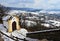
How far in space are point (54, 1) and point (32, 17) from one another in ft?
1.51

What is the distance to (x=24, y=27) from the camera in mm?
2787

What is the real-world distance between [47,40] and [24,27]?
17.2 inches

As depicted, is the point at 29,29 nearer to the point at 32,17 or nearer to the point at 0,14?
the point at 32,17

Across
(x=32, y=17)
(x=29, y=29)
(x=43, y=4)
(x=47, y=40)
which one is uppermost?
(x=43, y=4)

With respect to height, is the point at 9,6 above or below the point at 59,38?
above

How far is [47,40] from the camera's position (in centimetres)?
273

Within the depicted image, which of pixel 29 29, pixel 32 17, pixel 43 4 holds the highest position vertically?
pixel 43 4

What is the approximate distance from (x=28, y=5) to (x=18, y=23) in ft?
1.15

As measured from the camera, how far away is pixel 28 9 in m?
2.87

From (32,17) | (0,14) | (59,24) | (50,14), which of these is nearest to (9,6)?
(0,14)

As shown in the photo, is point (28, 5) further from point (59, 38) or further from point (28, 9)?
point (59, 38)

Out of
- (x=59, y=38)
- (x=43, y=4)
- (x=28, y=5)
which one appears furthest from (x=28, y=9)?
(x=59, y=38)

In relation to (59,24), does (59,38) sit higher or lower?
lower

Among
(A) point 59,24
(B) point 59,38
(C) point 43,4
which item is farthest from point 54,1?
(B) point 59,38
